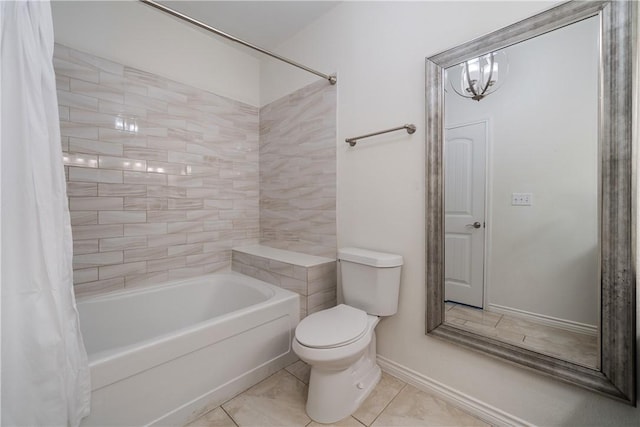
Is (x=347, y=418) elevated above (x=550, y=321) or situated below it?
below

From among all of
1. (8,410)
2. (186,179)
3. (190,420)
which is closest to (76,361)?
(8,410)

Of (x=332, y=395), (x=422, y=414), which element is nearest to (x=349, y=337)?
(x=332, y=395)

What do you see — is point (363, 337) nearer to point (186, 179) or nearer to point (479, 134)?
point (479, 134)

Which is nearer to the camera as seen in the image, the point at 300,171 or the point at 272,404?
the point at 272,404

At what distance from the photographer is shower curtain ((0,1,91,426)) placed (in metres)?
0.86

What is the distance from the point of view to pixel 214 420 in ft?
4.46

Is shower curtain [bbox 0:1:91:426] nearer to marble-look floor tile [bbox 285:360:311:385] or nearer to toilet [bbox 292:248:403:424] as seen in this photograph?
toilet [bbox 292:248:403:424]

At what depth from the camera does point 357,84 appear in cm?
186

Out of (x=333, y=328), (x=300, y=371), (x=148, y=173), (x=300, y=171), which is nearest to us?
(x=333, y=328)

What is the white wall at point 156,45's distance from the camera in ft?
5.67

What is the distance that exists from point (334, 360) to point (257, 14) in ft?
7.82

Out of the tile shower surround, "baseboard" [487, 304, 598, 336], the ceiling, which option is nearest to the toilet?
"baseboard" [487, 304, 598, 336]

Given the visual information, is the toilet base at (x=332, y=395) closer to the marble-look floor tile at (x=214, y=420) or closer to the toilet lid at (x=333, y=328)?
the toilet lid at (x=333, y=328)

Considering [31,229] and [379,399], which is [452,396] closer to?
[379,399]
